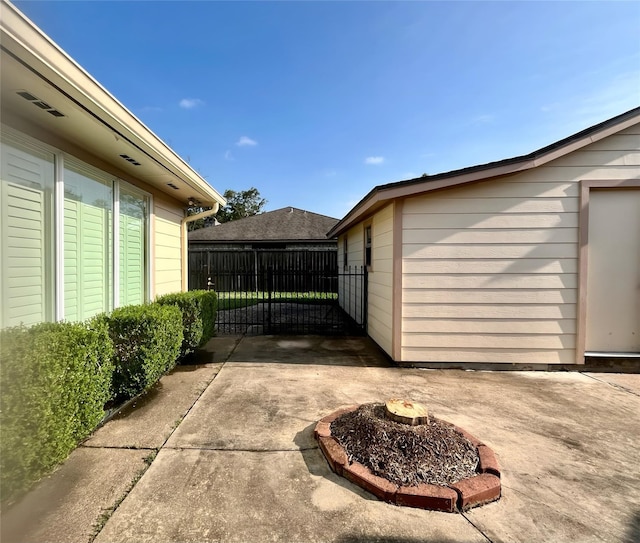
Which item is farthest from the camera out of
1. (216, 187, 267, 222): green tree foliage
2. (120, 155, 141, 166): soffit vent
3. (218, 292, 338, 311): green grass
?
(216, 187, 267, 222): green tree foliage

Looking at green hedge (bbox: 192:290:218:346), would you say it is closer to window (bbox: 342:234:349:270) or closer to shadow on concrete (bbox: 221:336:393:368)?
shadow on concrete (bbox: 221:336:393:368)

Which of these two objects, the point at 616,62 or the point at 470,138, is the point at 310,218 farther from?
the point at 616,62

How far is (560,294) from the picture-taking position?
454cm

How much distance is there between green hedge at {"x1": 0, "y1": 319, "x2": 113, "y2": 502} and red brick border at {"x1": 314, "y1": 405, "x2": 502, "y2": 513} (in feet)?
6.39

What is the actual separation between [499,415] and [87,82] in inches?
189

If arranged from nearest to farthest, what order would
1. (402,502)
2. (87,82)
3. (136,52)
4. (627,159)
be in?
(402,502)
(87,82)
(627,159)
(136,52)

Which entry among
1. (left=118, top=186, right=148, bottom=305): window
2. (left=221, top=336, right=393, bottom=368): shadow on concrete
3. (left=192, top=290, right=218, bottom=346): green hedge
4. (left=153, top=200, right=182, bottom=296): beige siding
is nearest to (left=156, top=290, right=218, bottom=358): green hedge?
(left=192, top=290, right=218, bottom=346): green hedge

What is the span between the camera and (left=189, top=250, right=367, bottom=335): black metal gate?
7.39 meters

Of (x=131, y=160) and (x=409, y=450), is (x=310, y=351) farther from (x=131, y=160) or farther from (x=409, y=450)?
(x=131, y=160)

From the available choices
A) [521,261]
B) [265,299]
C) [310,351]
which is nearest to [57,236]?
[310,351]

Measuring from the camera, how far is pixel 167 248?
18.1ft

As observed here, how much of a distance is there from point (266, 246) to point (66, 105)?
12729 millimetres

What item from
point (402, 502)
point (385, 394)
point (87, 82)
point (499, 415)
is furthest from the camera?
point (385, 394)

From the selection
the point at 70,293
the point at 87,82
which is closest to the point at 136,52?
the point at 87,82
